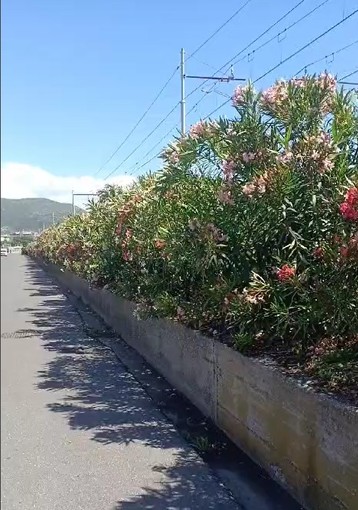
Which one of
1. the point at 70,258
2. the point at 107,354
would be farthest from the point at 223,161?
the point at 70,258

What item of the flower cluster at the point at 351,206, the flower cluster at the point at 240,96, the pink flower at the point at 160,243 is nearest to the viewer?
the flower cluster at the point at 351,206

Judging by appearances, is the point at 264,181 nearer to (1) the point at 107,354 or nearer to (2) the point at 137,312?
(2) the point at 137,312

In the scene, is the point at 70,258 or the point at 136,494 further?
the point at 70,258

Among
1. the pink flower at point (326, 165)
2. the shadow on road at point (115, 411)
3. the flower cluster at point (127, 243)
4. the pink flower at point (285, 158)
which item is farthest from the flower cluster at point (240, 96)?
the flower cluster at point (127, 243)

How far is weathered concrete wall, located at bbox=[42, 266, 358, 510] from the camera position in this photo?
309 cm

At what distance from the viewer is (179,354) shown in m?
6.32

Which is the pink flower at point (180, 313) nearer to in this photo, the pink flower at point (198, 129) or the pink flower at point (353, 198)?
the pink flower at point (198, 129)

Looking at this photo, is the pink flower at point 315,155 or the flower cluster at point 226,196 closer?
the pink flower at point 315,155

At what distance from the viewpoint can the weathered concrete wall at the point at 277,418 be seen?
3.09 meters

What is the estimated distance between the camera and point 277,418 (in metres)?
3.78

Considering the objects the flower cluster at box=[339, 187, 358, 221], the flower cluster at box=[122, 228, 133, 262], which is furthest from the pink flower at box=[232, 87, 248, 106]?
the flower cluster at box=[122, 228, 133, 262]

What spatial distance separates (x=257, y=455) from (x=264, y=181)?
208 cm

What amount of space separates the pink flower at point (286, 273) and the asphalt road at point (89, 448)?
1.54 metres

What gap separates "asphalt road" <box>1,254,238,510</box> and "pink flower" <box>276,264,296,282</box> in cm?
154
